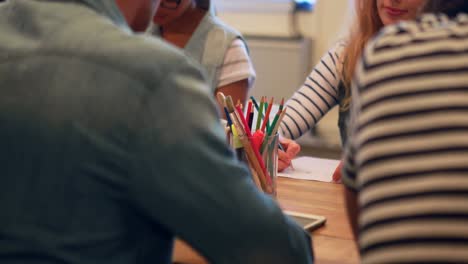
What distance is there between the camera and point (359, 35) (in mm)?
2328

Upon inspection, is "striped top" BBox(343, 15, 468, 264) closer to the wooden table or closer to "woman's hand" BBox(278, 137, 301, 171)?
the wooden table

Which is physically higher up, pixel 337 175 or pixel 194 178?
pixel 194 178

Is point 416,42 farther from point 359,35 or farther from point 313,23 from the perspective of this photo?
point 313,23

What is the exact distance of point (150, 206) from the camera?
37.6 inches

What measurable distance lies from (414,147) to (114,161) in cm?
36

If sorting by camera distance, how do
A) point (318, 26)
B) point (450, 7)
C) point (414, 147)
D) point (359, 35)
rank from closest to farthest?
point (414, 147), point (450, 7), point (359, 35), point (318, 26)

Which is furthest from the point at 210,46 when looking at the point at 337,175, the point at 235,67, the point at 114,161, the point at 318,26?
the point at 318,26

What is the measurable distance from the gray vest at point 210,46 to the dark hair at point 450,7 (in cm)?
133

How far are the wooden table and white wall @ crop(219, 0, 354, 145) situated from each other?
7.46ft

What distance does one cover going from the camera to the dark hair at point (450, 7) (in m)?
1.09

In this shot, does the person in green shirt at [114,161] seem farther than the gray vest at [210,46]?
No

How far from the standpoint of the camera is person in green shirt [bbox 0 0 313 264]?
951 millimetres

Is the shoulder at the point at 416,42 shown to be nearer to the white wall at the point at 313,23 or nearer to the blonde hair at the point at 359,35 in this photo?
the blonde hair at the point at 359,35

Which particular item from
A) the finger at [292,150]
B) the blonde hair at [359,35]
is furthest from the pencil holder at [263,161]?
the blonde hair at [359,35]
